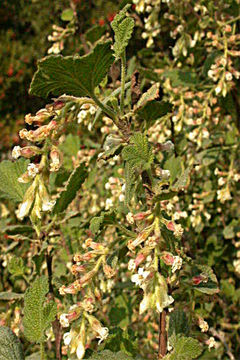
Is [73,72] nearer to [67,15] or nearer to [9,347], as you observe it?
[9,347]

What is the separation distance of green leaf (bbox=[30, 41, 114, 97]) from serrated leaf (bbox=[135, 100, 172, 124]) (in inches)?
3.1

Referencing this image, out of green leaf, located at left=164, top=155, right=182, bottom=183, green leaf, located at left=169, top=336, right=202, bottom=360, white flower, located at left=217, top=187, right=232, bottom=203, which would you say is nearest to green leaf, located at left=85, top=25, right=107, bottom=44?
green leaf, located at left=164, top=155, right=182, bottom=183

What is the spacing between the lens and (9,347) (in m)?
0.65

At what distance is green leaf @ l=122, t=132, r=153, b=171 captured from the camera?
24.4 inches

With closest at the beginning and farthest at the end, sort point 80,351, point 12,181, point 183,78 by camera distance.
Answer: point 80,351 < point 12,181 < point 183,78

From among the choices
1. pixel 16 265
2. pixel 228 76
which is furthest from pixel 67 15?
pixel 16 265

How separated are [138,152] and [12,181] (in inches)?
14.4

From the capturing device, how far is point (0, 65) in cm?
624

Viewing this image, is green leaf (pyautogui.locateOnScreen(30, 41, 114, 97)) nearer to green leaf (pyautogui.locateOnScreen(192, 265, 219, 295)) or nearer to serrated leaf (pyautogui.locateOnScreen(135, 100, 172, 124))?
serrated leaf (pyautogui.locateOnScreen(135, 100, 172, 124))

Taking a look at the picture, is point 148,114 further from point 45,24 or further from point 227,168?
point 45,24

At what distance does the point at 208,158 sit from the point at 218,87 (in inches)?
10.4

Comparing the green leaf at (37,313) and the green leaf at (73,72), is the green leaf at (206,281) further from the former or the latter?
the green leaf at (73,72)

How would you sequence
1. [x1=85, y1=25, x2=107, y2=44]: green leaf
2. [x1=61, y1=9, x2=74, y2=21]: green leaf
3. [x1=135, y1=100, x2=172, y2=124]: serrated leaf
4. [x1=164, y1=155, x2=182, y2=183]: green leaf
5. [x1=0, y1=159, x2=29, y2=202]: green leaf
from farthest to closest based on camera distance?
[x1=61, y1=9, x2=74, y2=21]: green leaf < [x1=85, y1=25, x2=107, y2=44]: green leaf < [x1=164, y1=155, x2=182, y2=183]: green leaf < [x1=0, y1=159, x2=29, y2=202]: green leaf < [x1=135, y1=100, x2=172, y2=124]: serrated leaf

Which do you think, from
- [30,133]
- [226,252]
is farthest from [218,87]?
[30,133]
